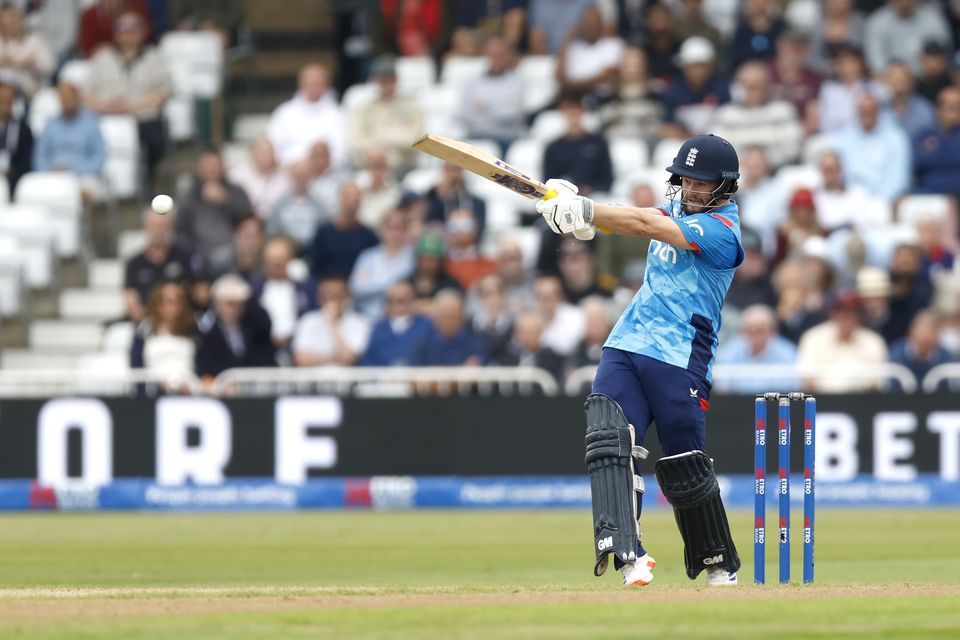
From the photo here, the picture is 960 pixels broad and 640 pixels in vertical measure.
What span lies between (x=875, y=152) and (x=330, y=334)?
17.4 ft

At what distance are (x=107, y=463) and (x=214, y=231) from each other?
3.04m

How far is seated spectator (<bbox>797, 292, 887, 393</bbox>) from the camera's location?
1570 centimetres

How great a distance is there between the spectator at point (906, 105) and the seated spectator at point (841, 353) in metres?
2.81

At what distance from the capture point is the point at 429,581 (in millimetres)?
9469

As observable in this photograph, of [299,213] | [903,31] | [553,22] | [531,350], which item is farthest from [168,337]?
[903,31]

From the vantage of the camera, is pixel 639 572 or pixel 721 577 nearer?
pixel 639 572

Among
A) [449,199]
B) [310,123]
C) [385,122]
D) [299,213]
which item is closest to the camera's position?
[449,199]

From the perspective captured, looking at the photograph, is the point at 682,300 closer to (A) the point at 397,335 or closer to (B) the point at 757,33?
(A) the point at 397,335

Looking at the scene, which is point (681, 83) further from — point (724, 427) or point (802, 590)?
point (802, 590)

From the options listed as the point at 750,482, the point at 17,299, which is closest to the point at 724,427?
the point at 750,482

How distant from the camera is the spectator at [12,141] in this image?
18.9 metres

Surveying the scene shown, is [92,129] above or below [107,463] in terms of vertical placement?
above

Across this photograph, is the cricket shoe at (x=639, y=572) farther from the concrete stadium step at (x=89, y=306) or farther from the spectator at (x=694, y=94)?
the concrete stadium step at (x=89, y=306)

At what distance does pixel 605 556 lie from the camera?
809 centimetres
